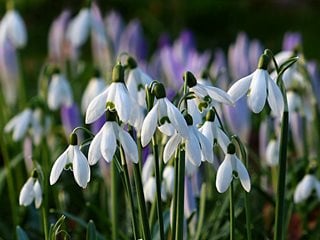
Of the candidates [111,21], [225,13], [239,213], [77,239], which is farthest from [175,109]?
[225,13]

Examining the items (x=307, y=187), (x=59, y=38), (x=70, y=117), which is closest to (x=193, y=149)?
(x=307, y=187)

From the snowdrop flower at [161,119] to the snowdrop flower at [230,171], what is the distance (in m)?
0.16

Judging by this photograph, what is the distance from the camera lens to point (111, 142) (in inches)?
68.9

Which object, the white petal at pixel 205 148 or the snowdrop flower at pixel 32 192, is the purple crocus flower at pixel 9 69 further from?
the white petal at pixel 205 148

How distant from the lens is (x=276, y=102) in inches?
70.9

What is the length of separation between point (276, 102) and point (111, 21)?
108 inches

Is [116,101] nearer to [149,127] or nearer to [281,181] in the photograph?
[149,127]

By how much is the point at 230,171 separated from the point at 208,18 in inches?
308

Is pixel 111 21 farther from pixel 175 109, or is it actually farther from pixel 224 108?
pixel 175 109

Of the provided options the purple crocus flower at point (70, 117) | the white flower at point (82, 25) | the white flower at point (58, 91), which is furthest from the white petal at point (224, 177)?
the white flower at point (82, 25)

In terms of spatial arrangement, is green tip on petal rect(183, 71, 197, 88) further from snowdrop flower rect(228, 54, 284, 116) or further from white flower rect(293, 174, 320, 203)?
white flower rect(293, 174, 320, 203)

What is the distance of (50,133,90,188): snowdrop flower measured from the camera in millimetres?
1800

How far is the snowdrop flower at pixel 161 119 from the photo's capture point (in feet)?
5.63

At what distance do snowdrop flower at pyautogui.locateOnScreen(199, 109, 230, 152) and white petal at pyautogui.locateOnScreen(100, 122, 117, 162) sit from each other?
0.67 feet
